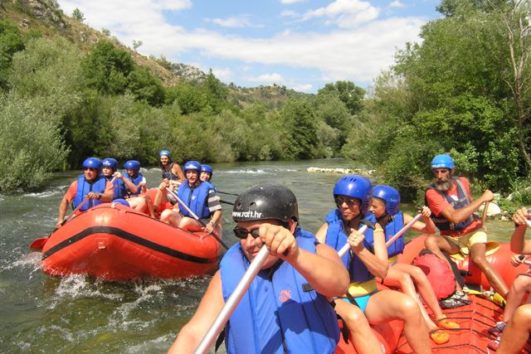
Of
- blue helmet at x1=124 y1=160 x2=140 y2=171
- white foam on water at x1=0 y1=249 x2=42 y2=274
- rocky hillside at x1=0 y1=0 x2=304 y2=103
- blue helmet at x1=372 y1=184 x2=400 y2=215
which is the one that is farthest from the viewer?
rocky hillside at x1=0 y1=0 x2=304 y2=103

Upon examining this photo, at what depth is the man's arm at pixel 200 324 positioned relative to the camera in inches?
71.8

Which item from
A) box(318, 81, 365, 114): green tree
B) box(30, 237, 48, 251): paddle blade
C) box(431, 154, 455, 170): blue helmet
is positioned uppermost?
box(318, 81, 365, 114): green tree

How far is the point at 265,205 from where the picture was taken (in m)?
1.76

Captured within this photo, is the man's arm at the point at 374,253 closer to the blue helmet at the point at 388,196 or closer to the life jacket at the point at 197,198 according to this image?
the blue helmet at the point at 388,196

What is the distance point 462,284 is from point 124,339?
10.6 ft

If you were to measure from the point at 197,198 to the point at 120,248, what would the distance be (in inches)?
64.0

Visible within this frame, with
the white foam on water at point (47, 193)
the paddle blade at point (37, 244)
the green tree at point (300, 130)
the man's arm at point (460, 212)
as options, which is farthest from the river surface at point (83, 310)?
the green tree at point (300, 130)

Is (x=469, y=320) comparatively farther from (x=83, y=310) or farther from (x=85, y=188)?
(x=85, y=188)

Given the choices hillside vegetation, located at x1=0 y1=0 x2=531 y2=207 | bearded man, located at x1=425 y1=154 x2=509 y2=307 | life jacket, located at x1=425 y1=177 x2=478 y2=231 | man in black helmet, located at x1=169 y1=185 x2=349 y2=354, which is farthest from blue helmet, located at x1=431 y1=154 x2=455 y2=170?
hillside vegetation, located at x1=0 y1=0 x2=531 y2=207

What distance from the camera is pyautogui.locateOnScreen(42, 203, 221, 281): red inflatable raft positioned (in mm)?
5234

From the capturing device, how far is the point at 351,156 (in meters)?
19.9

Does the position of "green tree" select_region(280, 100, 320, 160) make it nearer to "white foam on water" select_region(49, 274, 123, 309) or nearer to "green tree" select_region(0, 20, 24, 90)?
"green tree" select_region(0, 20, 24, 90)

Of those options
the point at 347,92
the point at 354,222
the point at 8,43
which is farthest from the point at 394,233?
the point at 347,92

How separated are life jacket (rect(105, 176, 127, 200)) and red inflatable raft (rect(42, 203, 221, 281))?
135 cm
